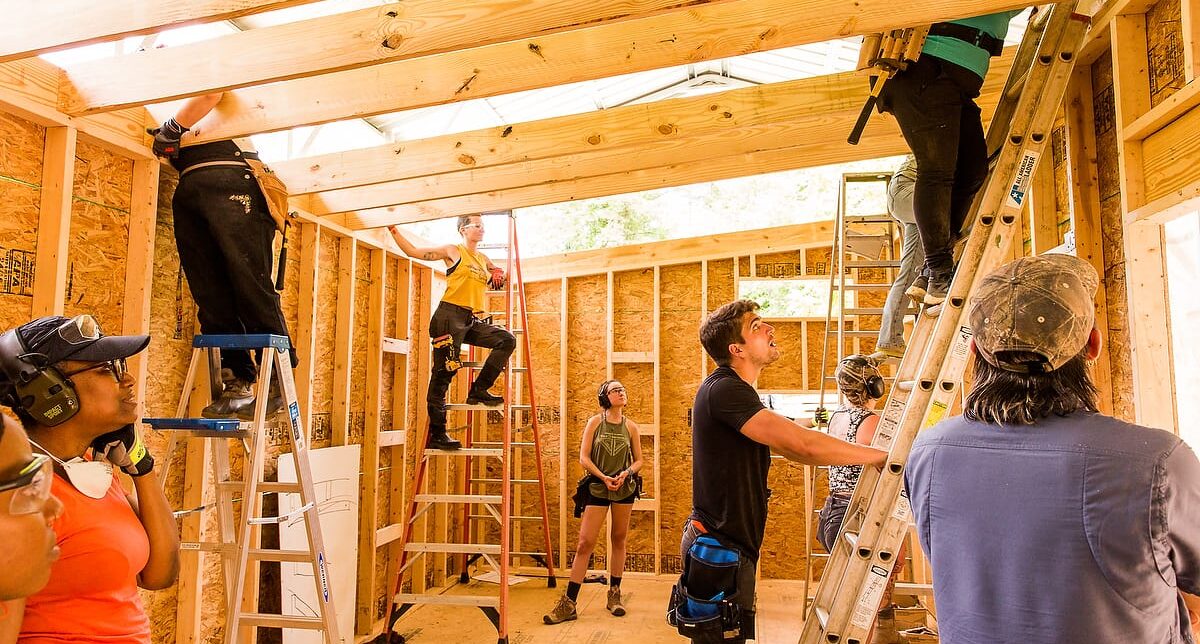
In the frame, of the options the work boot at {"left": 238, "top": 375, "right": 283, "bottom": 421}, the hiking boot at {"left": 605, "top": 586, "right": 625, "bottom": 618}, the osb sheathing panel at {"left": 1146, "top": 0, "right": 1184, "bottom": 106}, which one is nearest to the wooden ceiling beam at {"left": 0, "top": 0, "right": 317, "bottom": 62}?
the work boot at {"left": 238, "top": 375, "right": 283, "bottom": 421}

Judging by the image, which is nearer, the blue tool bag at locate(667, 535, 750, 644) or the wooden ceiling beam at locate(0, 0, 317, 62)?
the wooden ceiling beam at locate(0, 0, 317, 62)

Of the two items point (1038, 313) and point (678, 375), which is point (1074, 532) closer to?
point (1038, 313)

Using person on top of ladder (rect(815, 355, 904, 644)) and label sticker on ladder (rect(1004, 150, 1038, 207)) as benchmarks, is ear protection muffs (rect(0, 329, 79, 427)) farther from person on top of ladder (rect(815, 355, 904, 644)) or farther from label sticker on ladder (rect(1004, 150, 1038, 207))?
person on top of ladder (rect(815, 355, 904, 644))

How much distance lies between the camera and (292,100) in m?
2.89

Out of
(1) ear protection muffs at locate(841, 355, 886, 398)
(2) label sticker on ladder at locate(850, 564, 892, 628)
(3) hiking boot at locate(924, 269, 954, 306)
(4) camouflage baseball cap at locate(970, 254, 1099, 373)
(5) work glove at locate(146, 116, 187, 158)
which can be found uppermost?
(5) work glove at locate(146, 116, 187, 158)

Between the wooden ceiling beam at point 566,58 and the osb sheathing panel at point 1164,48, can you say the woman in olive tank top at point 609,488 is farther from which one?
the osb sheathing panel at point 1164,48

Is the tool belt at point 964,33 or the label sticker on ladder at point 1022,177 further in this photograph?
the tool belt at point 964,33

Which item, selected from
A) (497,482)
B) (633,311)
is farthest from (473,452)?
(633,311)

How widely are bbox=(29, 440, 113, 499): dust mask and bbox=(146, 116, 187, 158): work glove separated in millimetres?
1597

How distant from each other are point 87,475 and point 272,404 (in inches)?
47.0

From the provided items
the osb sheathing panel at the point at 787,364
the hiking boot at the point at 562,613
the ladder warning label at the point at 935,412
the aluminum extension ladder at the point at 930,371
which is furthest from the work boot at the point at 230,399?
the osb sheathing panel at the point at 787,364

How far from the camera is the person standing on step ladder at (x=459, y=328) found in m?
4.80

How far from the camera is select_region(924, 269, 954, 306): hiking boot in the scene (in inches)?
93.0

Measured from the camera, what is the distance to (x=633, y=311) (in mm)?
6953
